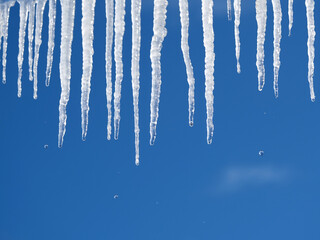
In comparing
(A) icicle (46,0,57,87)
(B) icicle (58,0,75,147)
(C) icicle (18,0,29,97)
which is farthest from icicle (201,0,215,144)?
(C) icicle (18,0,29,97)

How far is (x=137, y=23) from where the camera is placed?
9.00ft

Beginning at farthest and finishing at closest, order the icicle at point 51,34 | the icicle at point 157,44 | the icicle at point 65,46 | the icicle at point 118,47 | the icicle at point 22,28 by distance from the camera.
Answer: the icicle at point 22,28 < the icicle at point 51,34 < the icicle at point 65,46 < the icicle at point 118,47 < the icicle at point 157,44

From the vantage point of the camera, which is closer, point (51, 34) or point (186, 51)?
point (186, 51)

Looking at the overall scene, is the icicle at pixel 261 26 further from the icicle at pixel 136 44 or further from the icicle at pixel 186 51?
the icicle at pixel 136 44

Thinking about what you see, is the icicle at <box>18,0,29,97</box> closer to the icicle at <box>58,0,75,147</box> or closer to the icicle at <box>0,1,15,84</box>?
the icicle at <box>0,1,15,84</box>

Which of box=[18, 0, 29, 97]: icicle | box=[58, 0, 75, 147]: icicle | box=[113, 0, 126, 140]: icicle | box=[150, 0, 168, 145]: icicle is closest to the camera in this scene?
box=[150, 0, 168, 145]: icicle

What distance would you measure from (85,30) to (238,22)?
78 centimetres

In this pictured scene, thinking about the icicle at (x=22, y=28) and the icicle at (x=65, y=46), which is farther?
the icicle at (x=22, y=28)

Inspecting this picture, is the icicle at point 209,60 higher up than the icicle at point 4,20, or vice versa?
the icicle at point 4,20

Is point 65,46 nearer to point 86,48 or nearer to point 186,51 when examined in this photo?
point 86,48

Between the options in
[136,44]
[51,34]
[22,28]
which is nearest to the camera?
[136,44]

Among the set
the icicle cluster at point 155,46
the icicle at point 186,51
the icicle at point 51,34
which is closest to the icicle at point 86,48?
the icicle cluster at point 155,46

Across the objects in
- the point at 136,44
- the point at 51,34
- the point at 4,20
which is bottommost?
the point at 136,44

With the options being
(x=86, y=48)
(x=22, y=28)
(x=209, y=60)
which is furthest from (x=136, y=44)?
(x=22, y=28)
